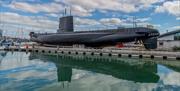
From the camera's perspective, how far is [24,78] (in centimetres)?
2175

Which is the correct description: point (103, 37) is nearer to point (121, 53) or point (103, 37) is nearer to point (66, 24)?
point (121, 53)

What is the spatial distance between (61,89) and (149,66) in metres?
16.2

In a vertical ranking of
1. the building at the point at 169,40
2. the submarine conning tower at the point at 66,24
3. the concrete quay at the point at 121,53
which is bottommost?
the concrete quay at the point at 121,53

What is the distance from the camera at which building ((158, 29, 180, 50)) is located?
180 feet

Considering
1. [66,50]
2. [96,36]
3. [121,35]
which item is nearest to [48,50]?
[66,50]

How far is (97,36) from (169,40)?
17168mm

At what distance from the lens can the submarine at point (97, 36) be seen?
150ft

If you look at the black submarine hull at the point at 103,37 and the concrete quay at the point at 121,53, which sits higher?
the black submarine hull at the point at 103,37

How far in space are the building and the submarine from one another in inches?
376

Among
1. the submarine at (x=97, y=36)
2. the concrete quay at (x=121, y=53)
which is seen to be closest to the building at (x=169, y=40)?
the submarine at (x=97, y=36)

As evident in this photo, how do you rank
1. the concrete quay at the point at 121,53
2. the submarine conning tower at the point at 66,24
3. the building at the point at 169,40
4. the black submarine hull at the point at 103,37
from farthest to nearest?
the submarine conning tower at the point at 66,24
the building at the point at 169,40
the black submarine hull at the point at 103,37
the concrete quay at the point at 121,53

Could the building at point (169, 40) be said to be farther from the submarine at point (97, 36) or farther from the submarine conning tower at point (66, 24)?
the submarine conning tower at point (66, 24)

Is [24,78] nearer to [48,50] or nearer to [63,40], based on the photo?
[48,50]

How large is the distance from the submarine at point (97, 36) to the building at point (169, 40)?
9.55m
